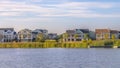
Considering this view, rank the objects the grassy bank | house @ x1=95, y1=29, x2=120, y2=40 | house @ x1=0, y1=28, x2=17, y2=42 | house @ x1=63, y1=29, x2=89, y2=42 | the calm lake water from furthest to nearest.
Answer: house @ x1=0, y1=28, x2=17, y2=42 → house @ x1=95, y1=29, x2=120, y2=40 → house @ x1=63, y1=29, x2=89, y2=42 → the grassy bank → the calm lake water

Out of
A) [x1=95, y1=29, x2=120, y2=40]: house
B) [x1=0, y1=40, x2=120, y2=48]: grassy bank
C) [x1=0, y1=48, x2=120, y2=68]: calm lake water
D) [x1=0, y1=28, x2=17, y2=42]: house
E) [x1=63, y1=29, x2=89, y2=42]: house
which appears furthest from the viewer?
[x1=0, y1=28, x2=17, y2=42]: house

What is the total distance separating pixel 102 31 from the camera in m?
122

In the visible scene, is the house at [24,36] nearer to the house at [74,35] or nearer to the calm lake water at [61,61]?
the house at [74,35]

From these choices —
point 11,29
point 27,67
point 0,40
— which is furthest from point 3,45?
point 27,67

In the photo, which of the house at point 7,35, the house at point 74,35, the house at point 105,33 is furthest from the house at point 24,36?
the house at point 105,33

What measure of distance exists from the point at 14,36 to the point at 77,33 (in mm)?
21914

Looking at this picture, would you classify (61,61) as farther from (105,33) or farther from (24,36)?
(24,36)

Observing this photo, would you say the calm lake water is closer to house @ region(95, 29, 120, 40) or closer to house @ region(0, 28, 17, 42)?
house @ region(95, 29, 120, 40)

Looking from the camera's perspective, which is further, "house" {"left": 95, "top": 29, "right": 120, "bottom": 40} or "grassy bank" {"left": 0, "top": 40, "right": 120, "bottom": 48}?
"house" {"left": 95, "top": 29, "right": 120, "bottom": 40}

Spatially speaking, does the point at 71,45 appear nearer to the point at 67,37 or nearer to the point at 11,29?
the point at 67,37

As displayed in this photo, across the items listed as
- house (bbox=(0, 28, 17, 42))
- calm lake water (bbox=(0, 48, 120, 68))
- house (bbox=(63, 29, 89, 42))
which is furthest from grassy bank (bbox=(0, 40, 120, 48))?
calm lake water (bbox=(0, 48, 120, 68))

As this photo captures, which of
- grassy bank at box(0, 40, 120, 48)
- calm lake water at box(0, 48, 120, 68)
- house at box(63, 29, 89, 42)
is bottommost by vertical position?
calm lake water at box(0, 48, 120, 68)

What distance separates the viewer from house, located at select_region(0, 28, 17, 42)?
413 ft

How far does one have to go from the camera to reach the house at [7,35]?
12603 centimetres
